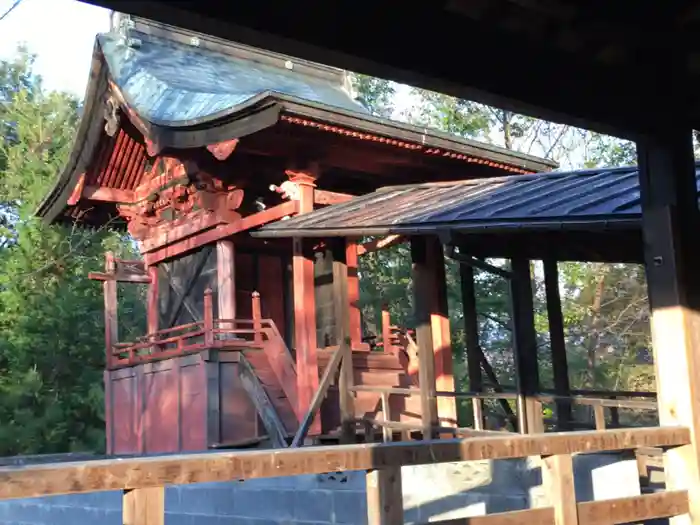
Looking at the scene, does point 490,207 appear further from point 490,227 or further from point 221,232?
point 221,232

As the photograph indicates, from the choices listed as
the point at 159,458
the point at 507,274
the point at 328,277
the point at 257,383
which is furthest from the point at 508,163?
the point at 159,458

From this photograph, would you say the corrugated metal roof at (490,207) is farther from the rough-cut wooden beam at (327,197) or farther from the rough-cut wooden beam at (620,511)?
the rough-cut wooden beam at (620,511)

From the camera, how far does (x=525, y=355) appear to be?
7648 mm

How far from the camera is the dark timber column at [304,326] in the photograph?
940 cm

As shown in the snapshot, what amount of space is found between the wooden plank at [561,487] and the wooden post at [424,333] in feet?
13.5

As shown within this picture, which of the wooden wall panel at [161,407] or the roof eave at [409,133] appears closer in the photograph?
the roof eave at [409,133]

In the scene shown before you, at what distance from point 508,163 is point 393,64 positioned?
797 cm

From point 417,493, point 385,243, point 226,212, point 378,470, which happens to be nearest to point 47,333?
point 226,212

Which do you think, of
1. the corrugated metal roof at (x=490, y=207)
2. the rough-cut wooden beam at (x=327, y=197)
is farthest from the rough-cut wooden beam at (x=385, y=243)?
the corrugated metal roof at (x=490, y=207)

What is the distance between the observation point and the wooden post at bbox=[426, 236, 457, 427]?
8.82 m

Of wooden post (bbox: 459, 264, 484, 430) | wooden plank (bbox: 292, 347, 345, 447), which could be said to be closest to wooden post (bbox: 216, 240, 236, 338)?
wooden plank (bbox: 292, 347, 345, 447)

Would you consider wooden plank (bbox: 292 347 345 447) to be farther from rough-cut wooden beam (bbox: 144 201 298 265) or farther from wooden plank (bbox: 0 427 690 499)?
wooden plank (bbox: 0 427 690 499)

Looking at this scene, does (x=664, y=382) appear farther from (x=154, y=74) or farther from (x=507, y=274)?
(x=154, y=74)

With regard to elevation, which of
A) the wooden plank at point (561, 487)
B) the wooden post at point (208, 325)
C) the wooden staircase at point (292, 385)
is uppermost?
the wooden post at point (208, 325)
